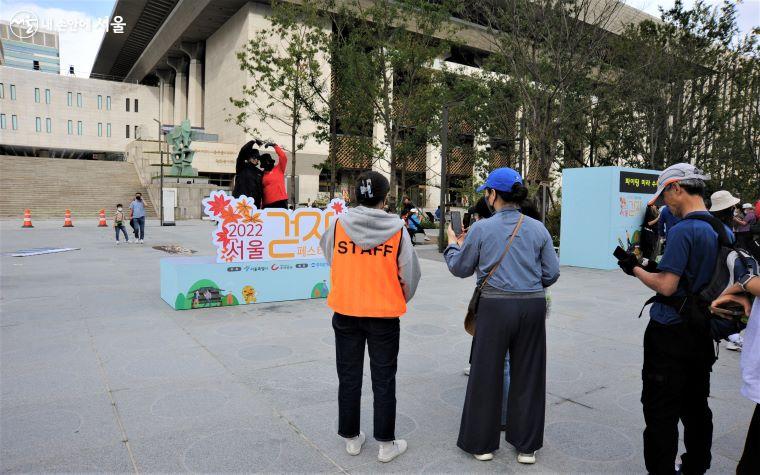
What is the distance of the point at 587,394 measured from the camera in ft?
14.3

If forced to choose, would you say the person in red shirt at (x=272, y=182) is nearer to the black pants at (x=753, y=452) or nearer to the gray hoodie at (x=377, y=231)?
the gray hoodie at (x=377, y=231)

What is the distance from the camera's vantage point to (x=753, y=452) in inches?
87.8

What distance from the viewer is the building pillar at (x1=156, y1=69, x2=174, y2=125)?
59.8 metres

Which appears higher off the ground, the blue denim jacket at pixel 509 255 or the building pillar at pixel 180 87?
the building pillar at pixel 180 87

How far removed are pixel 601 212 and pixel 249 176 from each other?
8353 millimetres

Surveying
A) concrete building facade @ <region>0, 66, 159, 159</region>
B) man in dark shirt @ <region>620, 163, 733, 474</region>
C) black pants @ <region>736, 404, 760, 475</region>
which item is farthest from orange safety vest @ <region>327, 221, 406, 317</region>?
concrete building facade @ <region>0, 66, 159, 159</region>

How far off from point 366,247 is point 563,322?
4.71 meters

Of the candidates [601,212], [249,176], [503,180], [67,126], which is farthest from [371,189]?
[67,126]

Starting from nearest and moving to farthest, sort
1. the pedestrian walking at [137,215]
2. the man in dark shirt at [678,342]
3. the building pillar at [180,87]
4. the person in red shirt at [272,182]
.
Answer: the man in dark shirt at [678,342] → the person in red shirt at [272,182] → the pedestrian walking at [137,215] → the building pillar at [180,87]

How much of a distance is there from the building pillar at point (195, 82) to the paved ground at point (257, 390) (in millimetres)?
46649

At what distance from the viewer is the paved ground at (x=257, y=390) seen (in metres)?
3.21

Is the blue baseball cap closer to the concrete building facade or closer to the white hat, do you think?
the white hat

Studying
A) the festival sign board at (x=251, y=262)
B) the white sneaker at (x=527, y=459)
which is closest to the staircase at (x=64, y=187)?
the festival sign board at (x=251, y=262)

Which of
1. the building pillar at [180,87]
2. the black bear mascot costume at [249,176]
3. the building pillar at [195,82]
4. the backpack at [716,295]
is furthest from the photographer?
the building pillar at [180,87]
